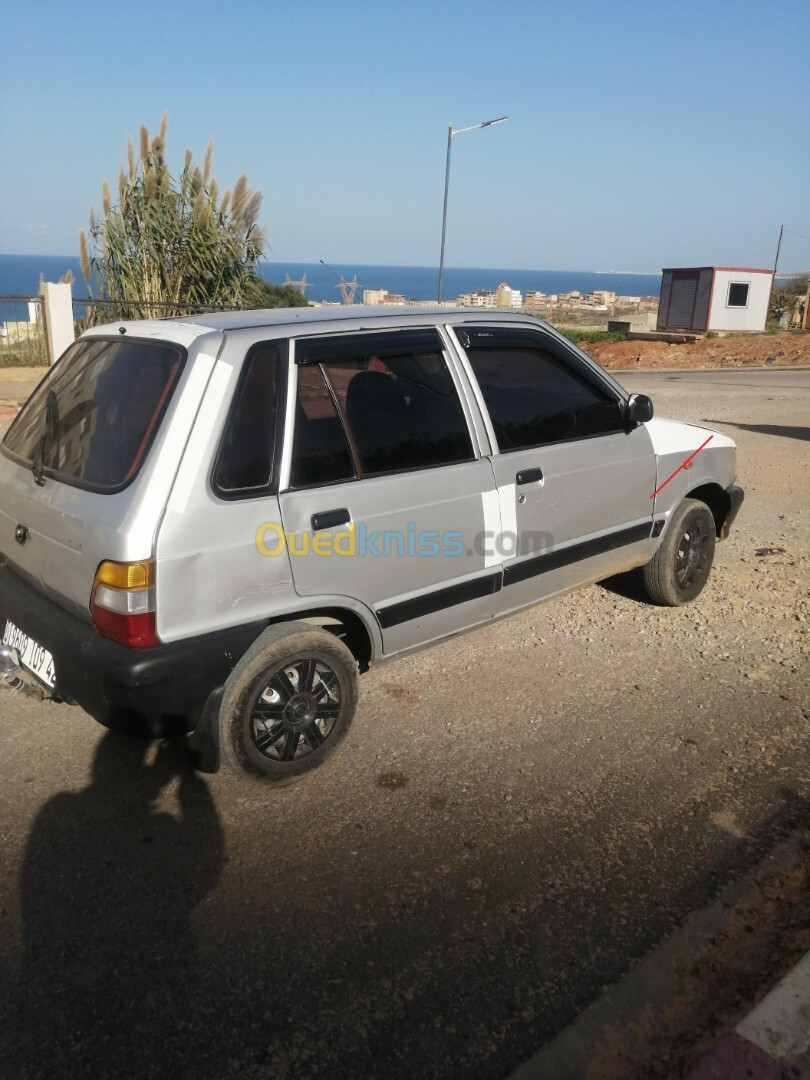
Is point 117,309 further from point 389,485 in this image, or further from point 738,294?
point 738,294

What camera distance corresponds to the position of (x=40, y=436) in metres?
3.44

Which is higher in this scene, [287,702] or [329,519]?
[329,519]

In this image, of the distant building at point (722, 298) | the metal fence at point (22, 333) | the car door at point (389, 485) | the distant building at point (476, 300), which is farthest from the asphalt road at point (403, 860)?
the distant building at point (722, 298)

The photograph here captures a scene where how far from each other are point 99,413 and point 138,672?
3.47 ft

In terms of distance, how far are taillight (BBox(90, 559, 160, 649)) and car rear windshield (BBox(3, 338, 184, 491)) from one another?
12.6 inches

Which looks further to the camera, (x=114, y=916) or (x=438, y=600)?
(x=438, y=600)

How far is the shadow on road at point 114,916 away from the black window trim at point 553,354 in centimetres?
205

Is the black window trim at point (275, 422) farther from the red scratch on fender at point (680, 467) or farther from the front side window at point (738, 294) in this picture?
the front side window at point (738, 294)

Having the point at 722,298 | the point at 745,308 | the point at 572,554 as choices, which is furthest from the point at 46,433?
the point at 745,308

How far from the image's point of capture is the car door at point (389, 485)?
3250 millimetres

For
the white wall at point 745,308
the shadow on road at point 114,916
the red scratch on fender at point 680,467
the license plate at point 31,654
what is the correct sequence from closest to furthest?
the shadow on road at point 114,916 → the license plate at point 31,654 → the red scratch on fender at point 680,467 → the white wall at point 745,308

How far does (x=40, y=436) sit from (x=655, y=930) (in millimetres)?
2881

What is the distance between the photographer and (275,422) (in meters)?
3.18

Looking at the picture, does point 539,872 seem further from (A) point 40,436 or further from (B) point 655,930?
(A) point 40,436
